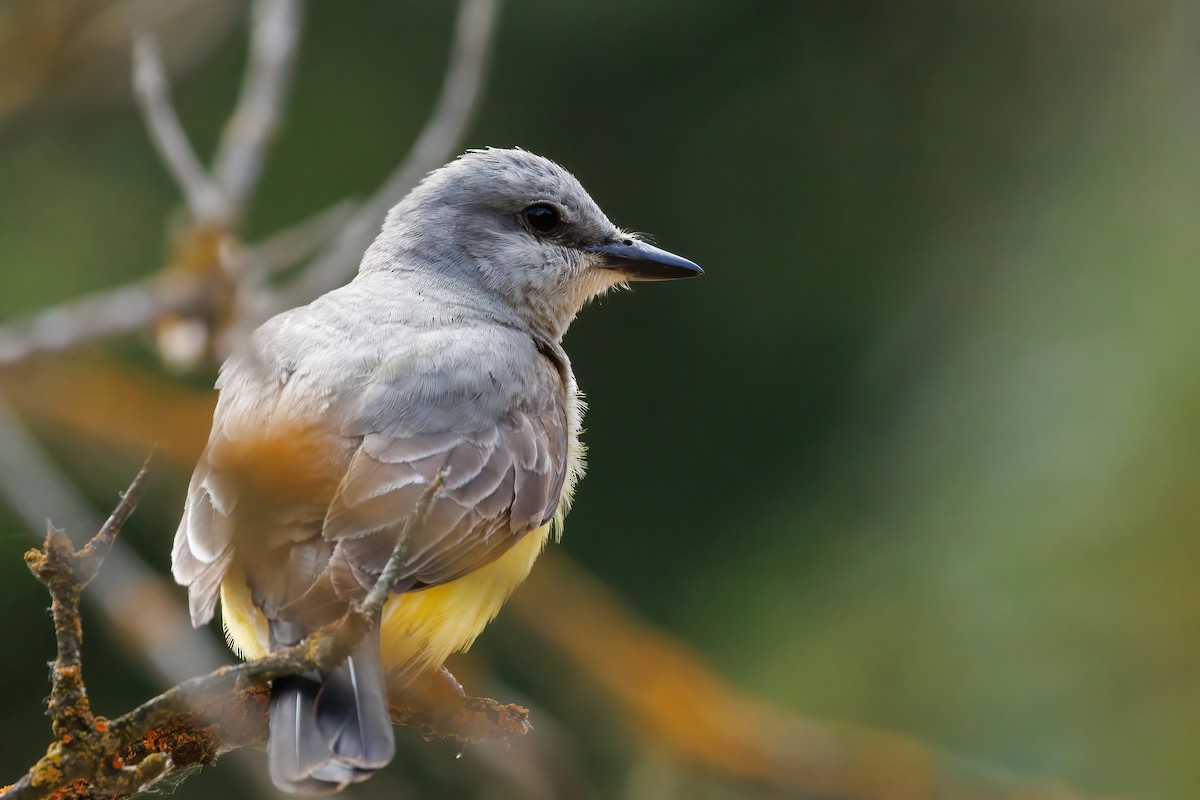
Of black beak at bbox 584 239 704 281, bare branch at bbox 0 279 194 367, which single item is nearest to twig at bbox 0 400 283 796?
bare branch at bbox 0 279 194 367

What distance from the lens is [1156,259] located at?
7777 mm

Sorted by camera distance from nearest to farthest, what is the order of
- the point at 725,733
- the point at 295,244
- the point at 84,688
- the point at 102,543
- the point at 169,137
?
the point at 102,543 → the point at 84,688 → the point at 169,137 → the point at 295,244 → the point at 725,733

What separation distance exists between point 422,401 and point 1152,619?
4.43 meters

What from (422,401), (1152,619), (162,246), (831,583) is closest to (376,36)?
(162,246)

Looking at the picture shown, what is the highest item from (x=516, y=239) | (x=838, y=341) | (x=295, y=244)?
(x=516, y=239)

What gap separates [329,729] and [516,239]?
2.37 metres

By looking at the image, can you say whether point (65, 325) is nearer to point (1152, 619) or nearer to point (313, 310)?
point (313, 310)

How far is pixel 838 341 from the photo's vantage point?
31.3 ft

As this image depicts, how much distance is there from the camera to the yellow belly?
3230 millimetres

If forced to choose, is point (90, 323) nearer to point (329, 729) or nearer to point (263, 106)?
point (263, 106)

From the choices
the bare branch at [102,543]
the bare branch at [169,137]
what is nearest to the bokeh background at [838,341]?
the bare branch at [169,137]

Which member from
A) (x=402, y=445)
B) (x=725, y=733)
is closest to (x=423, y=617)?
(x=402, y=445)

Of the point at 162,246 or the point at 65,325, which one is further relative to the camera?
the point at 162,246

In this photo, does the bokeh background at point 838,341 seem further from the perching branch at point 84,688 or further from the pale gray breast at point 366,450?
the perching branch at point 84,688
